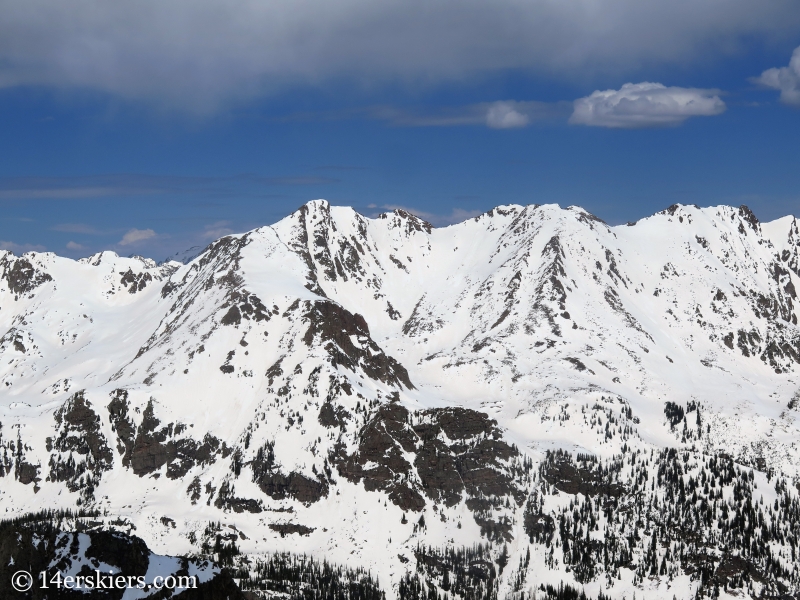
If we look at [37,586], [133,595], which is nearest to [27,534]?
[37,586]

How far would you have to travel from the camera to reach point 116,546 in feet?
586

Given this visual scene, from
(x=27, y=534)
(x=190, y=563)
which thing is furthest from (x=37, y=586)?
(x=190, y=563)

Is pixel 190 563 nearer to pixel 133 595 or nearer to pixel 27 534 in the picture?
pixel 133 595

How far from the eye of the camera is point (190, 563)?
614 feet

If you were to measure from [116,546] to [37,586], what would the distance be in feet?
58.2

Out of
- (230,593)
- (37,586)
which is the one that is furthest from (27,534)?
(230,593)

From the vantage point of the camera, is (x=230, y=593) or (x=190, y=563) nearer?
(x=230, y=593)

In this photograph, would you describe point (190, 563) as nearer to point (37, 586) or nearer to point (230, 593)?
point (230, 593)

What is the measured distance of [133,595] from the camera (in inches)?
6742

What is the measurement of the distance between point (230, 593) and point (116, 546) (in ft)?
86.9

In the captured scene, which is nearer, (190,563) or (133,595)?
(133,595)

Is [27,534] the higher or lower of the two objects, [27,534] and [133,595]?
the higher

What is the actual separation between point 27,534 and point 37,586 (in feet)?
38.2

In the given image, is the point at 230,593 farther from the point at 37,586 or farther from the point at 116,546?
the point at 37,586
